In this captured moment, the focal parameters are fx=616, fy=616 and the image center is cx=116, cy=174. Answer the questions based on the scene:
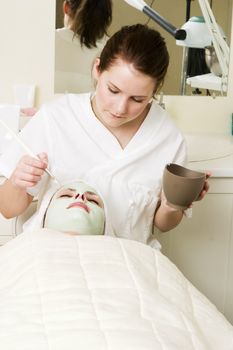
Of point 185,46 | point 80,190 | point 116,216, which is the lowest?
point 116,216

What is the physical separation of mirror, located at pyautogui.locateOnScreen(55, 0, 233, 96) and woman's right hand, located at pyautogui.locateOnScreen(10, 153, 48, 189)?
32.7 inches

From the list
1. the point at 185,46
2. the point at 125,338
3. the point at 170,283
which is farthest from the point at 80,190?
the point at 185,46

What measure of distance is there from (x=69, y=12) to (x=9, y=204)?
2.85ft

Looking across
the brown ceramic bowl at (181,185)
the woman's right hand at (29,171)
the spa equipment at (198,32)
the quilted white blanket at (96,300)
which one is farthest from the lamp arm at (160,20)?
the quilted white blanket at (96,300)

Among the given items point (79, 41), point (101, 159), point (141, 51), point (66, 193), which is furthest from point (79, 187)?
point (79, 41)

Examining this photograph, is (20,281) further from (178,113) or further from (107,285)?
(178,113)

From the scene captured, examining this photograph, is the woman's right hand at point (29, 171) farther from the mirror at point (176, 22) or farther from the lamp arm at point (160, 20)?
the lamp arm at point (160, 20)

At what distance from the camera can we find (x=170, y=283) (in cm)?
125

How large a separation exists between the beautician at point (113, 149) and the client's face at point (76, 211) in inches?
5.1

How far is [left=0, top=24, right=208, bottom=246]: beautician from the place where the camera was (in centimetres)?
156

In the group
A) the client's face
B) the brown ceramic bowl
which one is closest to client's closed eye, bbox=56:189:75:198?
the client's face

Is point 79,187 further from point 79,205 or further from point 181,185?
point 181,185

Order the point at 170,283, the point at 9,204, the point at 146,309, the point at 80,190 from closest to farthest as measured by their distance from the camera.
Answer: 1. the point at 146,309
2. the point at 170,283
3. the point at 80,190
4. the point at 9,204

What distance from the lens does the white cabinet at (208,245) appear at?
197 cm
